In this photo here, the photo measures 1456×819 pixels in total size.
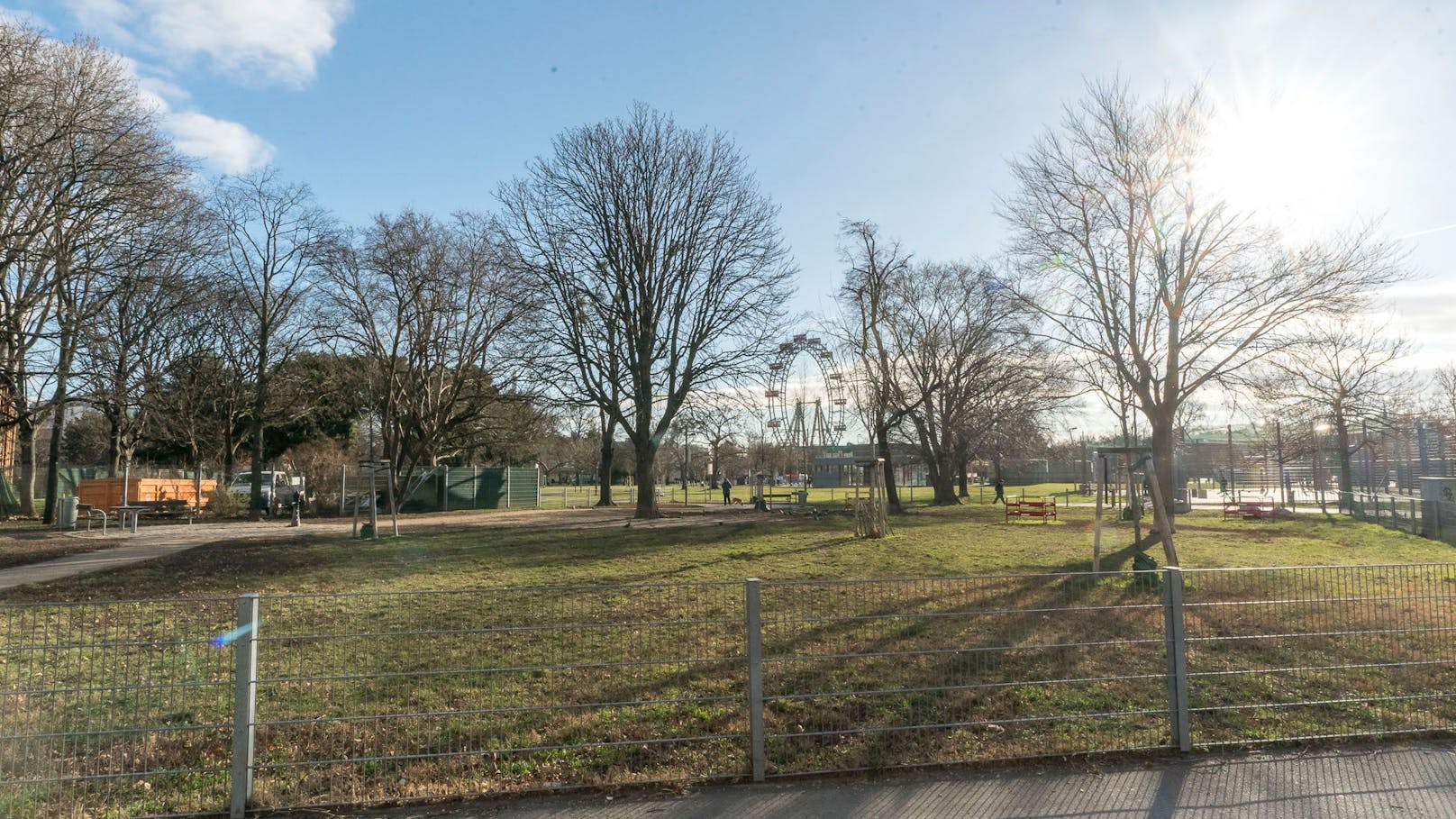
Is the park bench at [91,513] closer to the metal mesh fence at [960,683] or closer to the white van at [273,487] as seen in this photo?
the white van at [273,487]

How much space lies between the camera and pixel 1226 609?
25.2 ft

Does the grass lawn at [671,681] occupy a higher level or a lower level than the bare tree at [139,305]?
lower

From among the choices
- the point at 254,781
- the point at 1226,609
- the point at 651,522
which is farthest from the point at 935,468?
the point at 254,781

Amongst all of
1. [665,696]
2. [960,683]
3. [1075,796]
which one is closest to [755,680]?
[665,696]

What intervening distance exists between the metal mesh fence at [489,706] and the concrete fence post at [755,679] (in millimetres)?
117

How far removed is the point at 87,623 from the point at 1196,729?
31.0 feet

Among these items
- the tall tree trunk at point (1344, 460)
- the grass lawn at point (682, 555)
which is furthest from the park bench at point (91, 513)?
the tall tree trunk at point (1344, 460)

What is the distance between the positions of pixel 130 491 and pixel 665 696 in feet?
105

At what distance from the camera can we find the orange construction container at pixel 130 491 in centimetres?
3061

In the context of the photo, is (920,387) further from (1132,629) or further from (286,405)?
(1132,629)

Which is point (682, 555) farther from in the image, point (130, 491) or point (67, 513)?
point (130, 491)

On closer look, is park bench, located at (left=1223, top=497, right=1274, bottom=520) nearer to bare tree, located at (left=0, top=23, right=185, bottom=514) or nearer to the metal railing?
the metal railing

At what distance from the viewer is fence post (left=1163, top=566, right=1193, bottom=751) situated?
508 centimetres

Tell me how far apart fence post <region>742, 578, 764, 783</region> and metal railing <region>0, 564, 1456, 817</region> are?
15 mm
